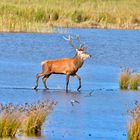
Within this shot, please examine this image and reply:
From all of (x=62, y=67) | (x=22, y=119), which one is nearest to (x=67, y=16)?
(x=62, y=67)

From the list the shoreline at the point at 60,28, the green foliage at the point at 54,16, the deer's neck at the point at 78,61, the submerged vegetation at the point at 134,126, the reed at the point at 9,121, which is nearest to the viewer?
the submerged vegetation at the point at 134,126

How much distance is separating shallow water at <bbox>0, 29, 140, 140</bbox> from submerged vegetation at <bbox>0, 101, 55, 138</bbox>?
1.04 feet

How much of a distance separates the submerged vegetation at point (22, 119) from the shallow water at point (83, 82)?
32 centimetres

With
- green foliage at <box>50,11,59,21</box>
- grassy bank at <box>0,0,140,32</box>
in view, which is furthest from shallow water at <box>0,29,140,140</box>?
green foliage at <box>50,11,59,21</box>

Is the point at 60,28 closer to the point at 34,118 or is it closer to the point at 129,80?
the point at 129,80

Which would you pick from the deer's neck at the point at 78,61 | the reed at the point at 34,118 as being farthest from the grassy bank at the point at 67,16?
the reed at the point at 34,118

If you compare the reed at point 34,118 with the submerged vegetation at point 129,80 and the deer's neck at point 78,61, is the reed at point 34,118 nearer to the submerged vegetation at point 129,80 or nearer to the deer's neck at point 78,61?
the deer's neck at point 78,61

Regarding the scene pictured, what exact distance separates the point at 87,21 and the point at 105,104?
3125 cm

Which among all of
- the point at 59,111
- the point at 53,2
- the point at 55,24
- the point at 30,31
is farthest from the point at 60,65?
the point at 53,2

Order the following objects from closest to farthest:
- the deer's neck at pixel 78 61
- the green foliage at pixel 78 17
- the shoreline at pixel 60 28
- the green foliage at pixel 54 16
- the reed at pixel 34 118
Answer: the reed at pixel 34 118 < the deer's neck at pixel 78 61 < the shoreline at pixel 60 28 < the green foliage at pixel 54 16 < the green foliage at pixel 78 17

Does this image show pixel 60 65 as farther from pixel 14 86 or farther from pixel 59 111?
pixel 59 111

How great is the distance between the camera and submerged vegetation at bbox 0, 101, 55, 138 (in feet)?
46.4

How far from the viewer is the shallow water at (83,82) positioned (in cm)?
1605

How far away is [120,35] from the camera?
148ft
